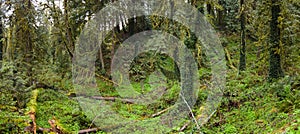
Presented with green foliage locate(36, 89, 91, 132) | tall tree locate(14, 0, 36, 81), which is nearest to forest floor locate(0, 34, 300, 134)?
green foliage locate(36, 89, 91, 132)

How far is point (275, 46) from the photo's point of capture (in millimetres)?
11461

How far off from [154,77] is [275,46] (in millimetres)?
8931

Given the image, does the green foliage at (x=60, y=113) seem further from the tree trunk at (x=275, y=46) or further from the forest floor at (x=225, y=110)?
the tree trunk at (x=275, y=46)

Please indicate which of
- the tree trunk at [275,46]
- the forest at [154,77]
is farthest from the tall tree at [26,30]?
the tree trunk at [275,46]

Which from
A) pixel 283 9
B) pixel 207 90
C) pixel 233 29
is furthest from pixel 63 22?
pixel 233 29

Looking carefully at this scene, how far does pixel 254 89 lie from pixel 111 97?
7.73 metres

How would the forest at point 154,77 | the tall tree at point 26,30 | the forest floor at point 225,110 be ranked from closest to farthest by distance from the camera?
the forest floor at point 225,110 < the forest at point 154,77 < the tall tree at point 26,30

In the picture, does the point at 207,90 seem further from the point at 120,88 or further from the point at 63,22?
the point at 63,22

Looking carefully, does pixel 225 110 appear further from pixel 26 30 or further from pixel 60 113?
pixel 26 30

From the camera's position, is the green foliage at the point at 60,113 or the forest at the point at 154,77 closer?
the forest at the point at 154,77

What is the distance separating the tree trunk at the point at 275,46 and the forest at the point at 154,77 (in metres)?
0.04

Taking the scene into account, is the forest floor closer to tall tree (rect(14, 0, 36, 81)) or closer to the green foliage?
the green foliage

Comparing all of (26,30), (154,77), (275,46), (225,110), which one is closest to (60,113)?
(26,30)

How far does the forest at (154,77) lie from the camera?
9375mm
